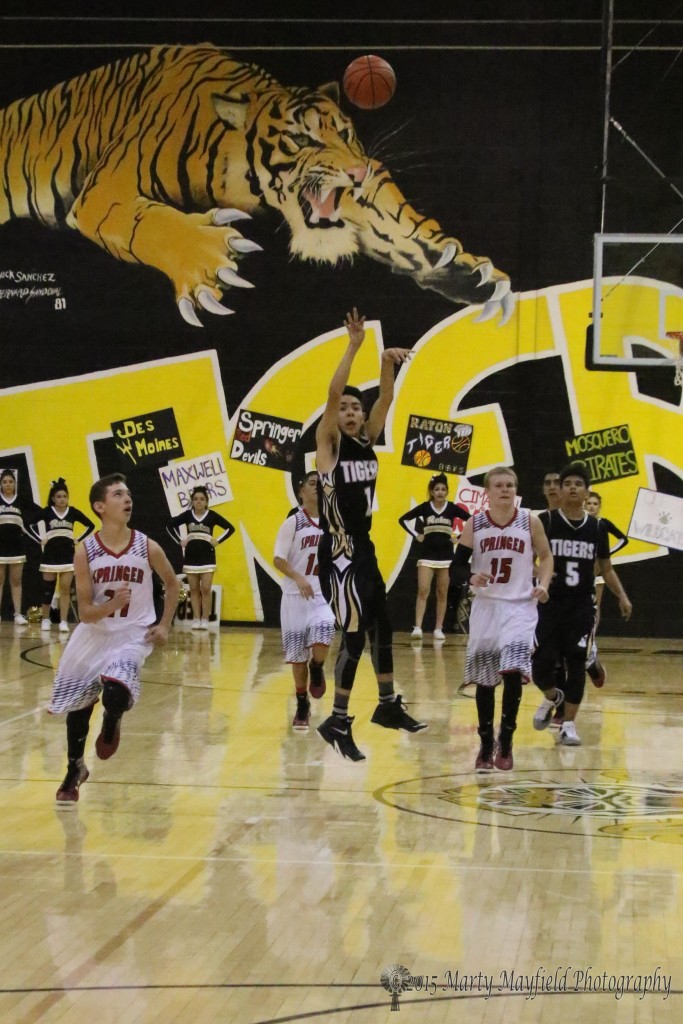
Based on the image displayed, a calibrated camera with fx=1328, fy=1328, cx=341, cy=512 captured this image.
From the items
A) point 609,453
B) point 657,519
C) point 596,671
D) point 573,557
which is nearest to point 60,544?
point 609,453

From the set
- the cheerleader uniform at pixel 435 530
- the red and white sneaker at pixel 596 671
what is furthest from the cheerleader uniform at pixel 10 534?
the red and white sneaker at pixel 596 671

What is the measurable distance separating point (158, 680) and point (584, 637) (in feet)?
15.8

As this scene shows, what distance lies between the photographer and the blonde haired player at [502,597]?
320 inches

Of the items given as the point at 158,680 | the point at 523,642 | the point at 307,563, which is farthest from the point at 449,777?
the point at 158,680

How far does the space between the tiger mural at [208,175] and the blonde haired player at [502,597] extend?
9.47m

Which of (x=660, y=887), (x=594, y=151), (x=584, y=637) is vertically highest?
(x=594, y=151)

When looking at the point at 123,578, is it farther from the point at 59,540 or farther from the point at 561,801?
the point at 59,540

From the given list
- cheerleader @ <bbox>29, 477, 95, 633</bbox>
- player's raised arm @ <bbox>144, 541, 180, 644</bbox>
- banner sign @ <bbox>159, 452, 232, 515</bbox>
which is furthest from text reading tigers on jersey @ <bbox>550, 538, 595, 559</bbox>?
banner sign @ <bbox>159, 452, 232, 515</bbox>

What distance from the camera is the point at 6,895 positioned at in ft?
18.2

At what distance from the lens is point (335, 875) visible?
5.97 meters

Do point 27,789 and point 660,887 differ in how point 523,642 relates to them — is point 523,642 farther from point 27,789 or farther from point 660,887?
point 27,789

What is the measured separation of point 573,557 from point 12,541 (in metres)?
9.53

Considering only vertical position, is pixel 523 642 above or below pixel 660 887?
above
